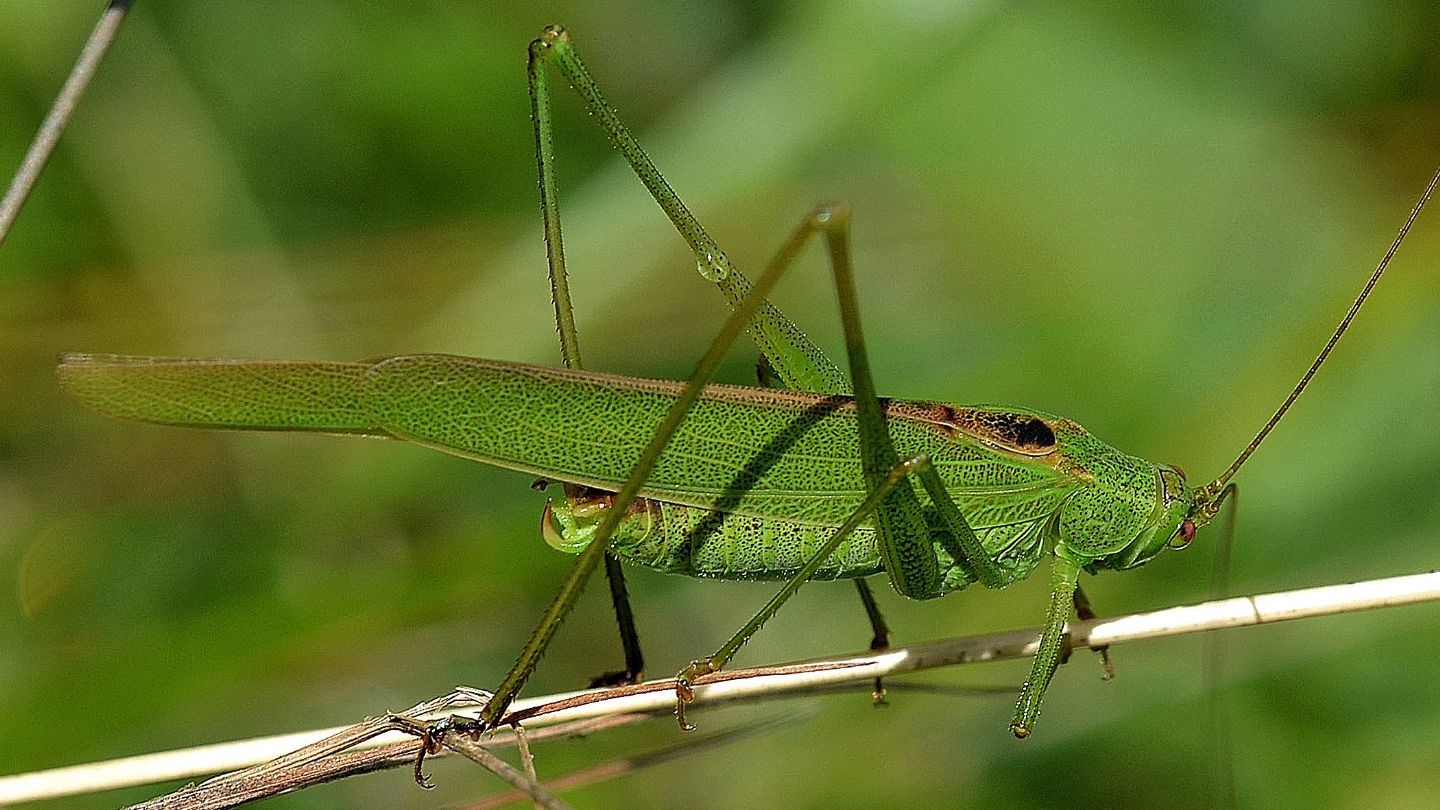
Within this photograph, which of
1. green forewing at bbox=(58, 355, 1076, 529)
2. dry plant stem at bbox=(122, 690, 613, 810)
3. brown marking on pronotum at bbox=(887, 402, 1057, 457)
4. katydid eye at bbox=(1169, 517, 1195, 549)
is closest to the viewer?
dry plant stem at bbox=(122, 690, 613, 810)

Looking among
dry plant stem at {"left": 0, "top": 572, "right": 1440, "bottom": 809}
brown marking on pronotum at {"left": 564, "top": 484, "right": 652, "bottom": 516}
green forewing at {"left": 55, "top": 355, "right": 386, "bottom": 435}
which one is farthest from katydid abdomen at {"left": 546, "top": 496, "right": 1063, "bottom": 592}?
green forewing at {"left": 55, "top": 355, "right": 386, "bottom": 435}

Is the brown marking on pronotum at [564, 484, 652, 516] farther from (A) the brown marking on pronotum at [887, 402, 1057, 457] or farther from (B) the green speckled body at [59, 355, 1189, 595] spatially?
(A) the brown marking on pronotum at [887, 402, 1057, 457]

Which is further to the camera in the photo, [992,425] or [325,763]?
[992,425]

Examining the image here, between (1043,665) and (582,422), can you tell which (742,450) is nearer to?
(582,422)

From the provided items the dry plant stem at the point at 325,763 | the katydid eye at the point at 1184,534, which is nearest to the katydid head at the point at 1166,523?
the katydid eye at the point at 1184,534

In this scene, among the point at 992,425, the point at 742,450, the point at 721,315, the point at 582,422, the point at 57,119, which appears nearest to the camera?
the point at 57,119

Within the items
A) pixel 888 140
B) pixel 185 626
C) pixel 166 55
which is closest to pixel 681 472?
pixel 185 626

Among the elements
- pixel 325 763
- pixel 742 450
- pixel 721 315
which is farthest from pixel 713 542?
pixel 721 315

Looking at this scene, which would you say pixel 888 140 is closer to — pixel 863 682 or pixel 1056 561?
pixel 1056 561
